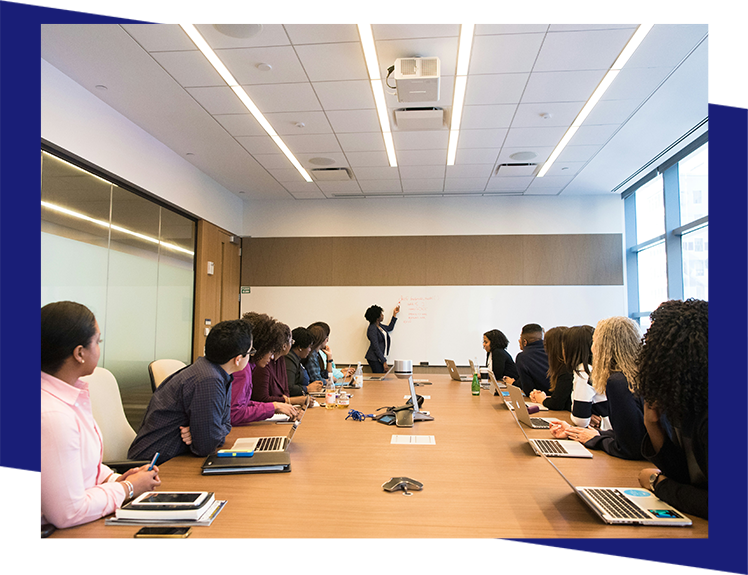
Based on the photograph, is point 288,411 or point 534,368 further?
point 534,368

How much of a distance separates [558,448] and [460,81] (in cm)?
304

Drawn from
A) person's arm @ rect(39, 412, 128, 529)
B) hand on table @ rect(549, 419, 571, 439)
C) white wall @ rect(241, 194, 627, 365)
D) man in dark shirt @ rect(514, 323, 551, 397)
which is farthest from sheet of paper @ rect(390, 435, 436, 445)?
white wall @ rect(241, 194, 627, 365)

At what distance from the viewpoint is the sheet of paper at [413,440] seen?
257 centimetres

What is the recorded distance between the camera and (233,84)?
420 centimetres

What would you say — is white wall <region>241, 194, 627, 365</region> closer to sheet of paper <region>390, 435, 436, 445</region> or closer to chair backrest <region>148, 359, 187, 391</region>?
chair backrest <region>148, 359, 187, 391</region>

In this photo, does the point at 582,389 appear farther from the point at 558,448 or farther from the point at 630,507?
the point at 630,507

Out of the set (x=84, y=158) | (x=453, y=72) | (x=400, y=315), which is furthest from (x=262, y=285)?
(x=453, y=72)

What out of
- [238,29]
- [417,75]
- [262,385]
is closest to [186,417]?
[262,385]

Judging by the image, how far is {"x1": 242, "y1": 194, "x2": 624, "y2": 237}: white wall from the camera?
7750 millimetres

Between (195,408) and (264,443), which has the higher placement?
(195,408)

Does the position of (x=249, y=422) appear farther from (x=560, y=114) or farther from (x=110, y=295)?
(x=560, y=114)

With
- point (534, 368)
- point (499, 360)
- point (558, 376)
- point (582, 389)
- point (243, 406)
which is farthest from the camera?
point (499, 360)

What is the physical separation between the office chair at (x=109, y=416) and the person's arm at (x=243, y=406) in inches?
21.7

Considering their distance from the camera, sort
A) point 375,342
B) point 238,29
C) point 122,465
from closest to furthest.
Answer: point 122,465 < point 238,29 < point 375,342
